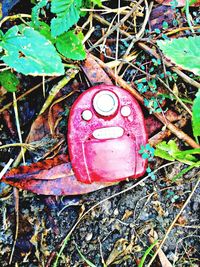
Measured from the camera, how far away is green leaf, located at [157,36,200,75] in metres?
1.06

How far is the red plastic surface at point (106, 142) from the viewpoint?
1.29 metres

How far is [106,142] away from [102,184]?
6.3 inches

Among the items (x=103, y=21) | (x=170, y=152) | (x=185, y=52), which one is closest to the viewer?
(x=185, y=52)

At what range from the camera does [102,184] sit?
1370mm

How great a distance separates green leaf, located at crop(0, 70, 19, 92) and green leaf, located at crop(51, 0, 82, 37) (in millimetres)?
218

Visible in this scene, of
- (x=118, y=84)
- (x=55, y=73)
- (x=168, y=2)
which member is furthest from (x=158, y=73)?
(x=55, y=73)

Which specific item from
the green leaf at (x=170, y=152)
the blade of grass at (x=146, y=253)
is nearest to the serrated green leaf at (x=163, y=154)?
the green leaf at (x=170, y=152)

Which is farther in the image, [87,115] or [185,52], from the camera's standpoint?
[87,115]

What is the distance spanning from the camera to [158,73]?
1402 millimetres

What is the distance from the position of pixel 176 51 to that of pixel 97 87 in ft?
1.03

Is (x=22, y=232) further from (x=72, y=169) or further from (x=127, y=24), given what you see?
(x=127, y=24)

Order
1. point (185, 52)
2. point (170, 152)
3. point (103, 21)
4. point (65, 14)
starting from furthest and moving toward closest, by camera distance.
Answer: point (103, 21)
point (170, 152)
point (65, 14)
point (185, 52)

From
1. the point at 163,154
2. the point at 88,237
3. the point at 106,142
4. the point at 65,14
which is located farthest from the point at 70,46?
the point at 88,237

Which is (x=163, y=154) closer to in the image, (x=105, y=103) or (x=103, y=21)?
(x=105, y=103)
